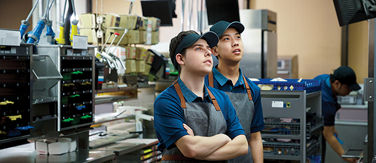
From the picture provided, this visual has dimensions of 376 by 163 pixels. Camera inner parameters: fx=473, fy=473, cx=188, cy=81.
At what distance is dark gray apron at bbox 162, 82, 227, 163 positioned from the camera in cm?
202

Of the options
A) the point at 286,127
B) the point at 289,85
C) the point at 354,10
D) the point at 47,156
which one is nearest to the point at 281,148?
the point at 286,127

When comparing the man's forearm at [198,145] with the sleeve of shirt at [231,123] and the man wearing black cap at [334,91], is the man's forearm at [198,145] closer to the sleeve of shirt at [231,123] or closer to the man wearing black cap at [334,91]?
the sleeve of shirt at [231,123]

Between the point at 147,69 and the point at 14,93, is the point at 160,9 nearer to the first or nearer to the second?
the point at 147,69

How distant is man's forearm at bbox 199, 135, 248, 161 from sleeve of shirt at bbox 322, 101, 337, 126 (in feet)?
9.34

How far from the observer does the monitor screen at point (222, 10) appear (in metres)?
5.36

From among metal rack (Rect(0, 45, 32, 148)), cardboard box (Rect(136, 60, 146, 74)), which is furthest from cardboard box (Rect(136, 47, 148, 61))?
metal rack (Rect(0, 45, 32, 148))

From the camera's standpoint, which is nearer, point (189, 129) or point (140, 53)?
point (189, 129)

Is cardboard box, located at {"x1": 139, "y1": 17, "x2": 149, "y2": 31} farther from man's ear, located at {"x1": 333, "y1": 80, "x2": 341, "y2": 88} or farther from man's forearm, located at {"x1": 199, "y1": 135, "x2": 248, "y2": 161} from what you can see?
man's forearm, located at {"x1": 199, "y1": 135, "x2": 248, "y2": 161}

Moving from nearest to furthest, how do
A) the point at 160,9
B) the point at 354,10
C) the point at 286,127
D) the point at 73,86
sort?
the point at 354,10 < the point at 286,127 < the point at 73,86 < the point at 160,9

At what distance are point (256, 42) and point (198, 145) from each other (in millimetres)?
3948

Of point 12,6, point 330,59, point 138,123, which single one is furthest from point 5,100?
point 330,59

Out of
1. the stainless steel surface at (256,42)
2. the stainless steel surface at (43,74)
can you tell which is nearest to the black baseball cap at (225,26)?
the stainless steel surface at (43,74)

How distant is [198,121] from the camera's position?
6.65 feet

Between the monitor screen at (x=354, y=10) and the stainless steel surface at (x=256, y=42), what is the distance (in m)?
Answer: 2.61
